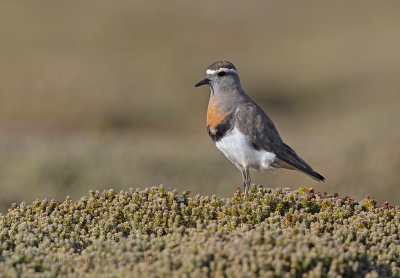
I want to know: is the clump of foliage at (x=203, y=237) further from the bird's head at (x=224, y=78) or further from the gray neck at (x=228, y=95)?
the bird's head at (x=224, y=78)

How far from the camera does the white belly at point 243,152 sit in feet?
28.8

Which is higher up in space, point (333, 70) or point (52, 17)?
point (52, 17)

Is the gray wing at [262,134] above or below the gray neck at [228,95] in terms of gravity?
below

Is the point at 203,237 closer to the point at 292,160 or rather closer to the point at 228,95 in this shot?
the point at 292,160

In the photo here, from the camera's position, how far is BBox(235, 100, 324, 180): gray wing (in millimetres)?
8828

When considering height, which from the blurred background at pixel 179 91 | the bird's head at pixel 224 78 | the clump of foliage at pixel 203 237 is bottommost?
the clump of foliage at pixel 203 237

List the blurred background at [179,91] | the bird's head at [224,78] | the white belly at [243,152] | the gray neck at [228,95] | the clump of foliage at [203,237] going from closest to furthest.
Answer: the clump of foliage at [203,237] → the white belly at [243,152] → the gray neck at [228,95] → the bird's head at [224,78] → the blurred background at [179,91]

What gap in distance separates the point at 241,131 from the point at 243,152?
0.31 m

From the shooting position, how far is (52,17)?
144 ft

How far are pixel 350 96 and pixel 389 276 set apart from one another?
99.0 ft

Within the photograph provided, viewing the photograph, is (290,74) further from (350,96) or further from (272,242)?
(272,242)

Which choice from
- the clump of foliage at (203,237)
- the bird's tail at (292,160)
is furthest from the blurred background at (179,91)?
the clump of foliage at (203,237)

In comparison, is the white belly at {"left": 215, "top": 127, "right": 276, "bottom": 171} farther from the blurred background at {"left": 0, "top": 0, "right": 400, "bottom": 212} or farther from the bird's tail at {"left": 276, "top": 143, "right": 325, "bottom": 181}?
the blurred background at {"left": 0, "top": 0, "right": 400, "bottom": 212}

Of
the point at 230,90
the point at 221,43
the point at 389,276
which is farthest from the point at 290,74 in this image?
the point at 389,276
